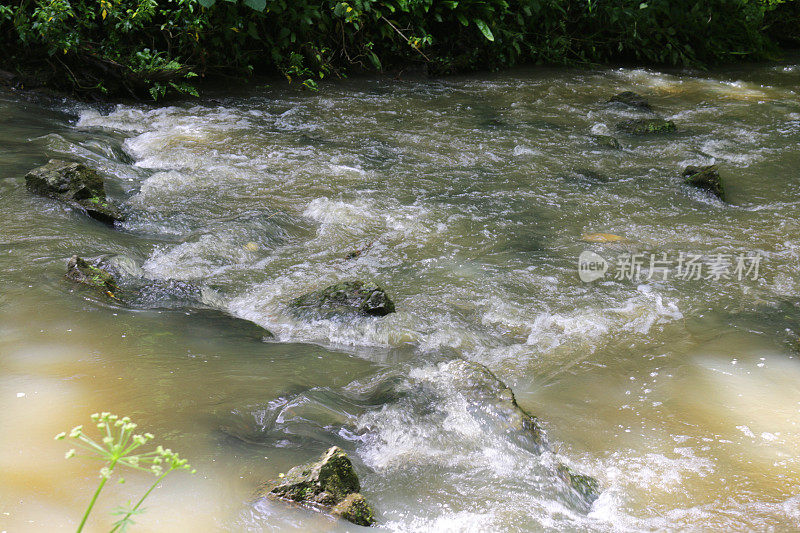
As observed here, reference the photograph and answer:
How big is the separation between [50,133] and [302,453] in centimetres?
515

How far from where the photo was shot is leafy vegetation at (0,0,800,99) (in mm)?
7805

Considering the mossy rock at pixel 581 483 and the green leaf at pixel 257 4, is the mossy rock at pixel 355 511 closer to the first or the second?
Answer: the mossy rock at pixel 581 483

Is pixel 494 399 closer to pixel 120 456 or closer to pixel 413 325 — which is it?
pixel 413 325

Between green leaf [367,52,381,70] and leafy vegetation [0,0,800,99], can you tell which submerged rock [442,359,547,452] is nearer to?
leafy vegetation [0,0,800,99]

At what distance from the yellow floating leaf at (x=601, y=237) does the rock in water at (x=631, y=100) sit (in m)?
4.13

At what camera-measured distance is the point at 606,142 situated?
691cm

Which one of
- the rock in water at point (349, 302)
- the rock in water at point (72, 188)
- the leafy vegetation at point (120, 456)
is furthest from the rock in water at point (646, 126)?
the leafy vegetation at point (120, 456)

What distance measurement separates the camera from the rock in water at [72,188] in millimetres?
4590

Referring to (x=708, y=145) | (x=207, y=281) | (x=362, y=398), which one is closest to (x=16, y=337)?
(x=207, y=281)

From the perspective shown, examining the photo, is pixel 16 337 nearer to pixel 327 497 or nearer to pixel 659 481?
pixel 327 497

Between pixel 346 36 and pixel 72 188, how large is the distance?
603cm

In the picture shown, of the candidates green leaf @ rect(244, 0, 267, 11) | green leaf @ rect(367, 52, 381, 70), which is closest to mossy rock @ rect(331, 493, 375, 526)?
green leaf @ rect(244, 0, 267, 11)

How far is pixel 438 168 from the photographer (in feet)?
20.1

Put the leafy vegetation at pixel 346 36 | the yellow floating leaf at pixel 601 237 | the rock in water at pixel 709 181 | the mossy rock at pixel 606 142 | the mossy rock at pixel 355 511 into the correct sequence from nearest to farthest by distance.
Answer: the mossy rock at pixel 355 511, the yellow floating leaf at pixel 601 237, the rock in water at pixel 709 181, the mossy rock at pixel 606 142, the leafy vegetation at pixel 346 36
